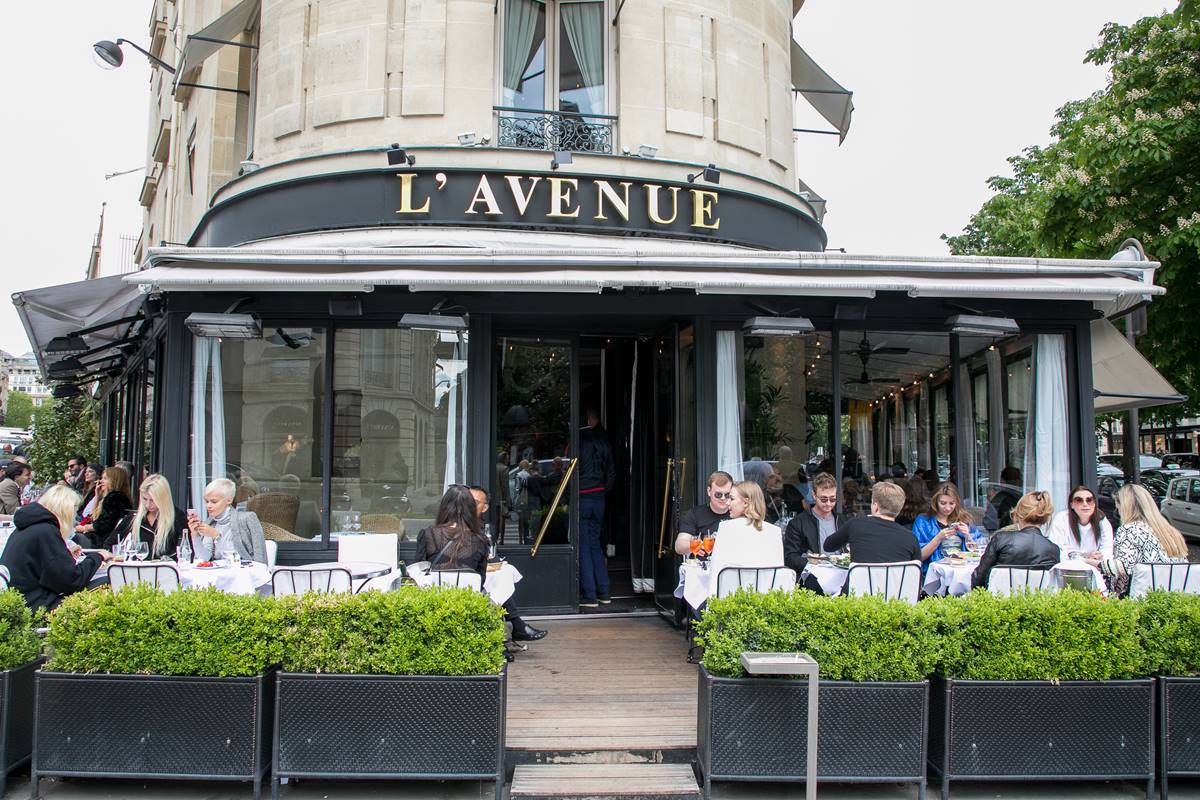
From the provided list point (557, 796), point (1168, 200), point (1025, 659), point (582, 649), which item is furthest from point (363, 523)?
point (1168, 200)

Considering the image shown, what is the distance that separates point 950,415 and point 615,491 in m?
4.21

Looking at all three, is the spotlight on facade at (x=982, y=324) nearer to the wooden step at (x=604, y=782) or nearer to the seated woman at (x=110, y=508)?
the wooden step at (x=604, y=782)

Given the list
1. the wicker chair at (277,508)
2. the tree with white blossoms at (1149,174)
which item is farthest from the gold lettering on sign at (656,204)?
the tree with white blossoms at (1149,174)

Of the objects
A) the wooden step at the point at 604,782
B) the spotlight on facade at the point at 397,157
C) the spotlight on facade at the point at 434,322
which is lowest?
the wooden step at the point at 604,782

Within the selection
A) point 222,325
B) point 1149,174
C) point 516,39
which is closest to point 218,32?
point 516,39

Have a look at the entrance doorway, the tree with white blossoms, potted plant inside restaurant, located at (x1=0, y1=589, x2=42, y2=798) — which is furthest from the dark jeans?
the tree with white blossoms

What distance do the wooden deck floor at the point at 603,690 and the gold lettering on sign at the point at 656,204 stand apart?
416cm

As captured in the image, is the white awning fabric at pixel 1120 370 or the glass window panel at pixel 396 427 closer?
the glass window panel at pixel 396 427

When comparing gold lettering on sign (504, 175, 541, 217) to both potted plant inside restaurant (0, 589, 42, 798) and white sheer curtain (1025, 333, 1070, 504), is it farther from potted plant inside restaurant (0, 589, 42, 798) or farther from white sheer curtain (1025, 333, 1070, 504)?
potted plant inside restaurant (0, 589, 42, 798)

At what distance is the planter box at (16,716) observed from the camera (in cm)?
447

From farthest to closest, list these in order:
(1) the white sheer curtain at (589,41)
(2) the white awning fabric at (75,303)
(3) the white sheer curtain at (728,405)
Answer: (1) the white sheer curtain at (589,41) → (3) the white sheer curtain at (728,405) → (2) the white awning fabric at (75,303)

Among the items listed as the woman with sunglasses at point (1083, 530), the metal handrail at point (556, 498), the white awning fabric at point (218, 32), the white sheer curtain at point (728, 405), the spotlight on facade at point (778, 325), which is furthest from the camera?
the white awning fabric at point (218, 32)

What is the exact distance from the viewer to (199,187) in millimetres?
13148

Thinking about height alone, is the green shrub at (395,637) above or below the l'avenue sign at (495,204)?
below
